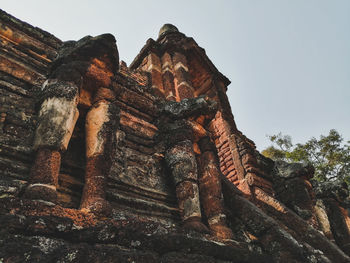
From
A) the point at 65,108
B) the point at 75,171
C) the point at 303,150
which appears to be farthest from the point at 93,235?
the point at 303,150

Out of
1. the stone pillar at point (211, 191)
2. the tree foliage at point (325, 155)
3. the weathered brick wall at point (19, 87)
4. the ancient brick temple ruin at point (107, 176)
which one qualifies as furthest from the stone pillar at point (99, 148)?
the tree foliage at point (325, 155)

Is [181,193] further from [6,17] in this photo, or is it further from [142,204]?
[6,17]

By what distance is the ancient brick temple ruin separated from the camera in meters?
1.64

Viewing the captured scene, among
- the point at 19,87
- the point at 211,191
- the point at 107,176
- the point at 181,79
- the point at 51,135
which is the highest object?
the point at 181,79

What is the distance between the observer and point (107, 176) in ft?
8.26

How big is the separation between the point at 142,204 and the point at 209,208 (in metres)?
0.90

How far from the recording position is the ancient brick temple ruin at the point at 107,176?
1.64 m

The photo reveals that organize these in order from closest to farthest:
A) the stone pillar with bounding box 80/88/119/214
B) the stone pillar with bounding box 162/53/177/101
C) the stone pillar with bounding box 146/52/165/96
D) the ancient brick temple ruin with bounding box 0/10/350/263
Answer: the ancient brick temple ruin with bounding box 0/10/350/263, the stone pillar with bounding box 80/88/119/214, the stone pillar with bounding box 162/53/177/101, the stone pillar with bounding box 146/52/165/96

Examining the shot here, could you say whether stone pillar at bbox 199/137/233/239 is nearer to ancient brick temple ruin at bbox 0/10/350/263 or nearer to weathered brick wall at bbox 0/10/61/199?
ancient brick temple ruin at bbox 0/10/350/263

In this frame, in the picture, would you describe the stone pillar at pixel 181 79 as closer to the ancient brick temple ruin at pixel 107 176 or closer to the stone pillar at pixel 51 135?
the ancient brick temple ruin at pixel 107 176

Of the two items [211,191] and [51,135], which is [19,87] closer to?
[51,135]

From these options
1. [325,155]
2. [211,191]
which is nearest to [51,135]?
[211,191]

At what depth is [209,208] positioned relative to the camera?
10.8ft

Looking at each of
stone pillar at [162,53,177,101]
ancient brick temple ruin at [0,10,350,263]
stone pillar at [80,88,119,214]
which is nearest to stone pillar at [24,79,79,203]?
ancient brick temple ruin at [0,10,350,263]
